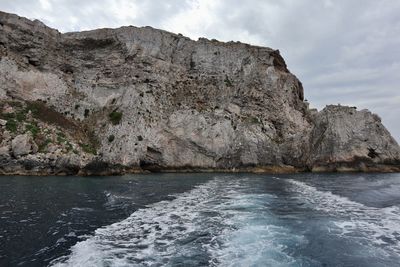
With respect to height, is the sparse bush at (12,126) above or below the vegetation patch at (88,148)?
above

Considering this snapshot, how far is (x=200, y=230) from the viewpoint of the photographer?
14.6 metres

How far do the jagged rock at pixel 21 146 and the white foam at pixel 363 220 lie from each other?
35199 mm

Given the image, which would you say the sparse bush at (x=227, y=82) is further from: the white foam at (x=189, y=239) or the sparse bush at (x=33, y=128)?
the white foam at (x=189, y=239)

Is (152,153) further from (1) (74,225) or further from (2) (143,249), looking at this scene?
(2) (143,249)

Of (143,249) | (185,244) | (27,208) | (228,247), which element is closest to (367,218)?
(228,247)

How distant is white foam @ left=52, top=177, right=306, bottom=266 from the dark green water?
0.03 m

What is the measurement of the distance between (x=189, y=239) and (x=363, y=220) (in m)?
8.72

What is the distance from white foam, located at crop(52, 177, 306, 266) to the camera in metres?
10.7

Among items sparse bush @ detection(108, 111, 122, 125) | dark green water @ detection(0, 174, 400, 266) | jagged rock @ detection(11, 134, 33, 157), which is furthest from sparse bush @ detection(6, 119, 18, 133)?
dark green water @ detection(0, 174, 400, 266)

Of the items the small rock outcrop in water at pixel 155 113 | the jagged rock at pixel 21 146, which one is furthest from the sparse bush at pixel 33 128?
the jagged rock at pixel 21 146

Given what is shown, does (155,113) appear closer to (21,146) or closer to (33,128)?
(33,128)

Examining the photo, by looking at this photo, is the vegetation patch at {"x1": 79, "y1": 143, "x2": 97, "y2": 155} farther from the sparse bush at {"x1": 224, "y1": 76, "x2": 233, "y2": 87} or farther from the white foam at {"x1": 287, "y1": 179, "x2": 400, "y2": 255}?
the white foam at {"x1": 287, "y1": 179, "x2": 400, "y2": 255}

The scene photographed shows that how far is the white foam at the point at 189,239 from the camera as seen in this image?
10.7 meters

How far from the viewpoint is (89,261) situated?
10492 mm
